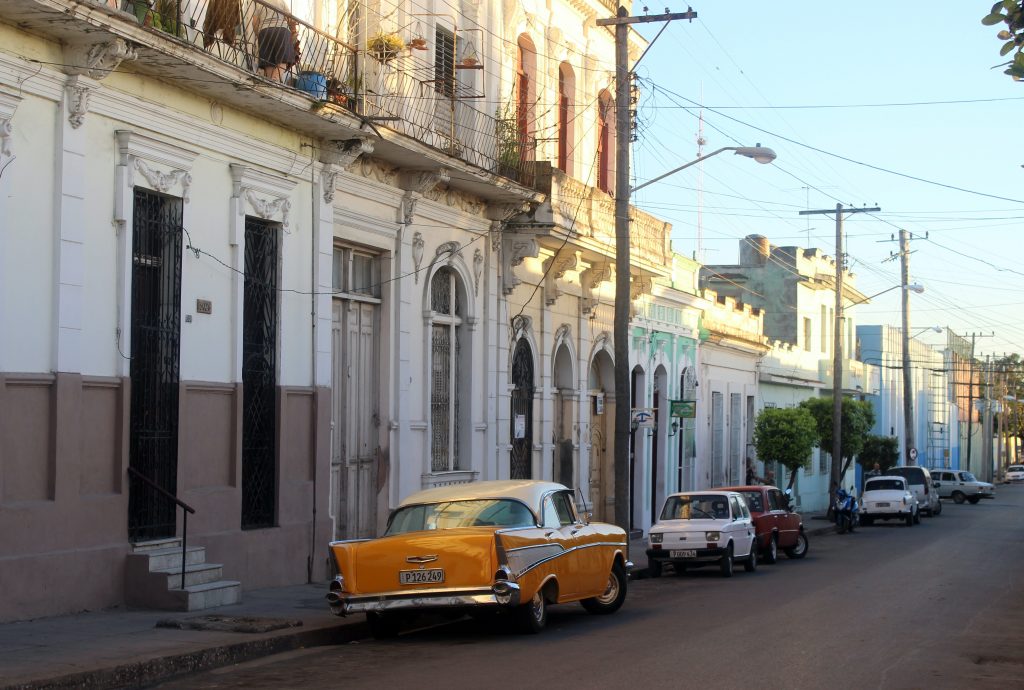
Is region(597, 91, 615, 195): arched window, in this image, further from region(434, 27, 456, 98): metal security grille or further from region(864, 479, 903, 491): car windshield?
region(864, 479, 903, 491): car windshield

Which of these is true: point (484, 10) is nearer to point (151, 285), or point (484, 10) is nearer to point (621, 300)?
point (621, 300)

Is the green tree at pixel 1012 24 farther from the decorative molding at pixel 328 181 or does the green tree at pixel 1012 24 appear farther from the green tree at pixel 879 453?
the green tree at pixel 879 453

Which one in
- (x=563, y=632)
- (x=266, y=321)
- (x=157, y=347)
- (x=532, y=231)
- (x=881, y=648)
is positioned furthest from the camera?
(x=532, y=231)

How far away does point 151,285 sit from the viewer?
1573cm

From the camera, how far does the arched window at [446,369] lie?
→ 75.4ft

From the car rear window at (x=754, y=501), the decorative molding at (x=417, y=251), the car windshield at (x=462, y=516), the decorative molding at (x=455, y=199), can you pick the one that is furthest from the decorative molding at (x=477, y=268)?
the car windshield at (x=462, y=516)

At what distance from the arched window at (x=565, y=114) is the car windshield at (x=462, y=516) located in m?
14.8

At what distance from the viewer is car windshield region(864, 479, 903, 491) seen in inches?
1806

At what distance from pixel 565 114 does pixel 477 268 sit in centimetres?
587

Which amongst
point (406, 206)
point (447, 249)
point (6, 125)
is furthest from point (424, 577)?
point (447, 249)

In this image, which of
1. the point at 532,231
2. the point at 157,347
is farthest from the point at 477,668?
the point at 532,231

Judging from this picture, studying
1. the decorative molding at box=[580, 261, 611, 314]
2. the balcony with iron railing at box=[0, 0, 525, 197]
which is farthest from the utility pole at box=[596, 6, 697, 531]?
the decorative molding at box=[580, 261, 611, 314]

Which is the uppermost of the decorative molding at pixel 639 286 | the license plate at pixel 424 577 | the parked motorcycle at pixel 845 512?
the decorative molding at pixel 639 286

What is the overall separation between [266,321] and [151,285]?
2.48 metres
